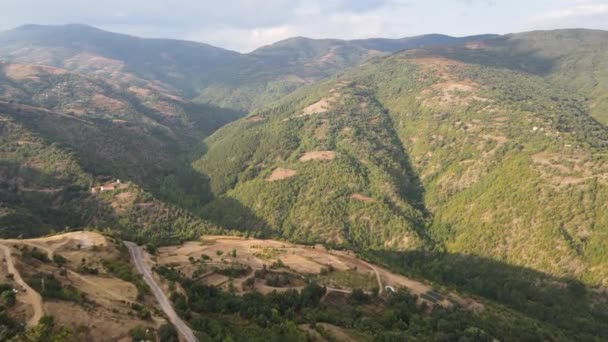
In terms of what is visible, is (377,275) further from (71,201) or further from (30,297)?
(71,201)

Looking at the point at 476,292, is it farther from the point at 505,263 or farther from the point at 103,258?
the point at 103,258

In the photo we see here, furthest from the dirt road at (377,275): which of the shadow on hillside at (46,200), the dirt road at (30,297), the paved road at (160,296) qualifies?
the shadow on hillside at (46,200)

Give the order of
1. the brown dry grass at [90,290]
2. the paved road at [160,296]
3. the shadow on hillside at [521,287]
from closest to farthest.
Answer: the brown dry grass at [90,290], the paved road at [160,296], the shadow on hillside at [521,287]

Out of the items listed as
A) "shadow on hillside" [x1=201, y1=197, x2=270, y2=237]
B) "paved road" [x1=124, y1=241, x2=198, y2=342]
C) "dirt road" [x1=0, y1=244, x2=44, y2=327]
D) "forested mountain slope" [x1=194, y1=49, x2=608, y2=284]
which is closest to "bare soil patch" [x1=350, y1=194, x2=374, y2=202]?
"forested mountain slope" [x1=194, y1=49, x2=608, y2=284]

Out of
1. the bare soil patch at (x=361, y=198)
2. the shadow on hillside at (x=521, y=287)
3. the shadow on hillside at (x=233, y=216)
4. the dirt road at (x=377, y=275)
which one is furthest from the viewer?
the bare soil patch at (x=361, y=198)

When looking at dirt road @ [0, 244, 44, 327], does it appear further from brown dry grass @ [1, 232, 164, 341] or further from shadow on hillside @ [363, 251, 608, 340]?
shadow on hillside @ [363, 251, 608, 340]

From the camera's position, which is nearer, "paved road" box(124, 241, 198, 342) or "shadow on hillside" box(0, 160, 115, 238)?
"paved road" box(124, 241, 198, 342)

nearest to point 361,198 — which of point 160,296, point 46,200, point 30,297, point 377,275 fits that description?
point 377,275

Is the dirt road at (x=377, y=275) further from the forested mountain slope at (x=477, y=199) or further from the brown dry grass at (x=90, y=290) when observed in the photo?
the brown dry grass at (x=90, y=290)
